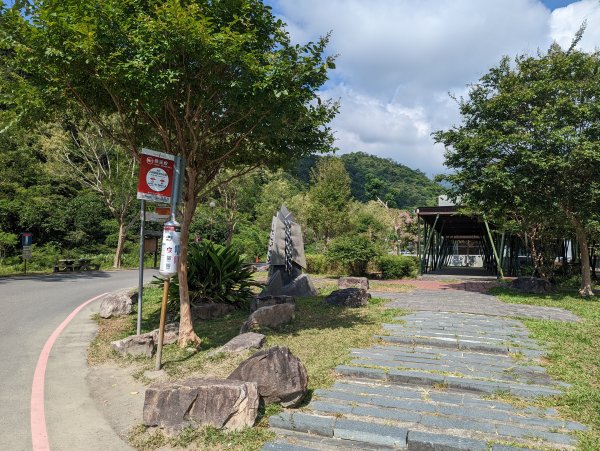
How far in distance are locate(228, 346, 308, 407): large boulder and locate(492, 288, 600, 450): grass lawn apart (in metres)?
2.51

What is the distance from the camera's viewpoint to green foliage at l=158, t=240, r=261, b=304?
930 centimetres

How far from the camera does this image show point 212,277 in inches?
376

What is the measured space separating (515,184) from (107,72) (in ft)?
36.8

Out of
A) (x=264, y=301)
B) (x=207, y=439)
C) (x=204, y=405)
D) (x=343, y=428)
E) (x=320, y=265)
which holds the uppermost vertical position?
(x=320, y=265)

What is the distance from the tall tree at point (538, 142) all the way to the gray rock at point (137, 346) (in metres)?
10.5

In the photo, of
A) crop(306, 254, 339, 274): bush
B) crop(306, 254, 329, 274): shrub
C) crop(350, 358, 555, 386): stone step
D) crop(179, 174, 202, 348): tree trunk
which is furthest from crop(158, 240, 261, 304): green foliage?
crop(306, 254, 329, 274): shrub

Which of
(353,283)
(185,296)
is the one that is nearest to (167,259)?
(185,296)

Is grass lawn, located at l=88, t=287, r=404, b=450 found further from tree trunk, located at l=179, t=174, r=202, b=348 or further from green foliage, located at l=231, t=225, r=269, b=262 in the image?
green foliage, located at l=231, t=225, r=269, b=262

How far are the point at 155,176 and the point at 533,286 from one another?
41.6 feet

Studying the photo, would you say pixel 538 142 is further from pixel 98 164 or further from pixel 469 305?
pixel 98 164

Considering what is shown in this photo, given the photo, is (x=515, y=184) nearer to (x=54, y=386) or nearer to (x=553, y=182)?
(x=553, y=182)

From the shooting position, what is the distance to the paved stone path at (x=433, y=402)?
146 inches

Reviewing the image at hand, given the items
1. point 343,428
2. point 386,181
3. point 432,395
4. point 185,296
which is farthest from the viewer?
point 386,181

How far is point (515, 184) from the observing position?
41.3 feet
